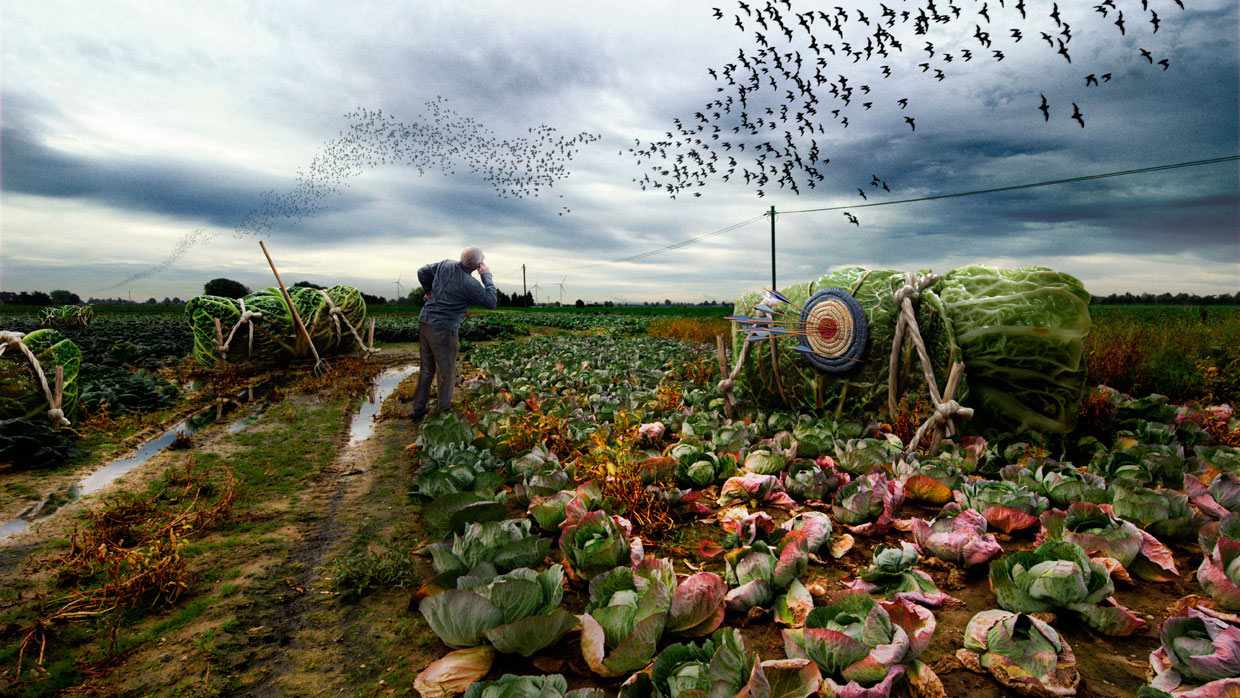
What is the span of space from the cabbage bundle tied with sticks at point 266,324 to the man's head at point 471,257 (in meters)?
7.08

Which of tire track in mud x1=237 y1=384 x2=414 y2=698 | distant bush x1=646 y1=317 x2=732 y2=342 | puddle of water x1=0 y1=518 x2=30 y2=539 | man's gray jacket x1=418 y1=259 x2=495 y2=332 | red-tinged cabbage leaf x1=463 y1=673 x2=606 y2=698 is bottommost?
tire track in mud x1=237 y1=384 x2=414 y2=698

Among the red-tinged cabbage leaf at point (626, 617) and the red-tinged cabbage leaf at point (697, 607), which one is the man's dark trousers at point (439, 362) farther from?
the red-tinged cabbage leaf at point (697, 607)

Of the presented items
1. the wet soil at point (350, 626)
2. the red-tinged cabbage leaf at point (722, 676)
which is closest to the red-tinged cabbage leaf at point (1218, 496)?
the wet soil at point (350, 626)

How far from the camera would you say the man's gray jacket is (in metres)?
6.91

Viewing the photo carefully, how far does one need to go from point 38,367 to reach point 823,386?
8424mm

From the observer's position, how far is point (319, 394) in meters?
8.72

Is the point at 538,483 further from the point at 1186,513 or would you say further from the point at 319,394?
the point at 319,394

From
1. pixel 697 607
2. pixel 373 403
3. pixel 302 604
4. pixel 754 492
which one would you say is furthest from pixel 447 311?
pixel 697 607

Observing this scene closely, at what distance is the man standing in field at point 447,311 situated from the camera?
693 centimetres

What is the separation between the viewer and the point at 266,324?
11484 mm

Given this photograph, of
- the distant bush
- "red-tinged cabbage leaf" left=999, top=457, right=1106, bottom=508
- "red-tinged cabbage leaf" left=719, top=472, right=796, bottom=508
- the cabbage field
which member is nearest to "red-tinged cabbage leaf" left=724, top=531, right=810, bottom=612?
the cabbage field

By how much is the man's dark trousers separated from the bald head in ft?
3.11

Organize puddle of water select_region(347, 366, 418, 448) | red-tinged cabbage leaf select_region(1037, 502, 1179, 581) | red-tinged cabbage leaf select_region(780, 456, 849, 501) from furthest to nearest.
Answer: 1. puddle of water select_region(347, 366, 418, 448)
2. red-tinged cabbage leaf select_region(780, 456, 849, 501)
3. red-tinged cabbage leaf select_region(1037, 502, 1179, 581)

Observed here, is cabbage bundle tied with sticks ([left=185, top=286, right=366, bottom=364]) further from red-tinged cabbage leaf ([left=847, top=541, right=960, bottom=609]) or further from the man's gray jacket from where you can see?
red-tinged cabbage leaf ([left=847, top=541, right=960, bottom=609])
